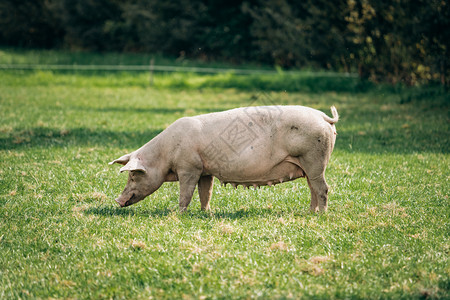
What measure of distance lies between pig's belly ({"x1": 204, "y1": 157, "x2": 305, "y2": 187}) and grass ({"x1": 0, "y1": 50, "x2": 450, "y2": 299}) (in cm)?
A: 39

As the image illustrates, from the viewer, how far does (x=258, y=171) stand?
592cm

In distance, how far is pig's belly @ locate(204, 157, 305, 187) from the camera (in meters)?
5.90

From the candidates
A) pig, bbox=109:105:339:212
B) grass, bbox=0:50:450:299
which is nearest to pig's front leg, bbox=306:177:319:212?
pig, bbox=109:105:339:212

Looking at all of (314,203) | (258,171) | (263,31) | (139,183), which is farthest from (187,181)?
(263,31)

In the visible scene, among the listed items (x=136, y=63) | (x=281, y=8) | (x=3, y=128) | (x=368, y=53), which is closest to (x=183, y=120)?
(x=3, y=128)

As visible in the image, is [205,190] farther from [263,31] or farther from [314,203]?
[263,31]

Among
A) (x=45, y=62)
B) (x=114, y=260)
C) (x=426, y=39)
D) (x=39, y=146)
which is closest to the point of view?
(x=114, y=260)

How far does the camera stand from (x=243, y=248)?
4.88 m

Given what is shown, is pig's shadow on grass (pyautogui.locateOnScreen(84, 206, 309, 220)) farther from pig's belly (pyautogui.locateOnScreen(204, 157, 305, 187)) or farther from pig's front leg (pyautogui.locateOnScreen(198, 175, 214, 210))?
pig's belly (pyautogui.locateOnScreen(204, 157, 305, 187))

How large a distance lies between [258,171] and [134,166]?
1.35 meters

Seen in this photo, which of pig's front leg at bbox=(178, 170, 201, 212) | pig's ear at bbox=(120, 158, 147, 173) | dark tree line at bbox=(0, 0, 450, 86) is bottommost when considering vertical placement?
dark tree line at bbox=(0, 0, 450, 86)

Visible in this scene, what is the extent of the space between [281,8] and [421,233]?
23.5 meters

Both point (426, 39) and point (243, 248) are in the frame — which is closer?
point (243, 248)

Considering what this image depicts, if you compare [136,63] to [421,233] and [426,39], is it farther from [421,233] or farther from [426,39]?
[421,233]
